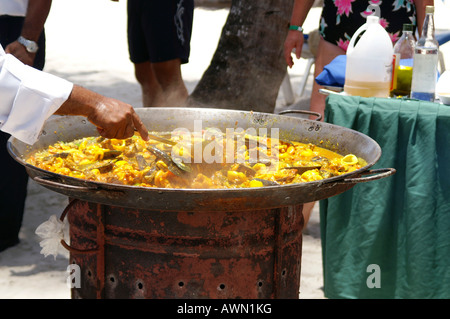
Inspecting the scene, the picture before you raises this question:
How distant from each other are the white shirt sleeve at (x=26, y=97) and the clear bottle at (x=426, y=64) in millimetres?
1782

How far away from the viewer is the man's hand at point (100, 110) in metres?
2.30

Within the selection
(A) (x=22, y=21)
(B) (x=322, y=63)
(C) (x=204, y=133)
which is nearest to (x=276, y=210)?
(C) (x=204, y=133)

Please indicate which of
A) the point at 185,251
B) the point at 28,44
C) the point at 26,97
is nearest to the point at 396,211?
the point at 185,251

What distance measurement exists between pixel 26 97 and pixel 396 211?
6.76 ft

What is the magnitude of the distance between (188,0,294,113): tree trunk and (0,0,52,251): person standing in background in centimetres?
213

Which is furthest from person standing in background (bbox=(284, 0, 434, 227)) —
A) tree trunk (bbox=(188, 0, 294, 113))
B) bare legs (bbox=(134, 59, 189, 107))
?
tree trunk (bbox=(188, 0, 294, 113))

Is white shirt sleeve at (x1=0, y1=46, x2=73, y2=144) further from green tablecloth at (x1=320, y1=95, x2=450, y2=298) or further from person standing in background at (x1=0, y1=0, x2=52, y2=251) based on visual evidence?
person standing in background at (x1=0, y1=0, x2=52, y2=251)

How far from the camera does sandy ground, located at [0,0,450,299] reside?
4219 millimetres

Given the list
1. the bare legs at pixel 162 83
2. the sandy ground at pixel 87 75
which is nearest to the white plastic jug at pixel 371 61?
the sandy ground at pixel 87 75

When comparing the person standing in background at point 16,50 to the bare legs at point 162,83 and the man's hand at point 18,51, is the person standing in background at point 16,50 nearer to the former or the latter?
the man's hand at point 18,51

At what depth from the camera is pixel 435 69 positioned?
3.12 meters

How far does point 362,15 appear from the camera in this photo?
3.98m

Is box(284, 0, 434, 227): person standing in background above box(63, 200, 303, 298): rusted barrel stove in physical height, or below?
above

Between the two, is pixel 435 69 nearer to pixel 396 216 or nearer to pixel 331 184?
pixel 396 216
